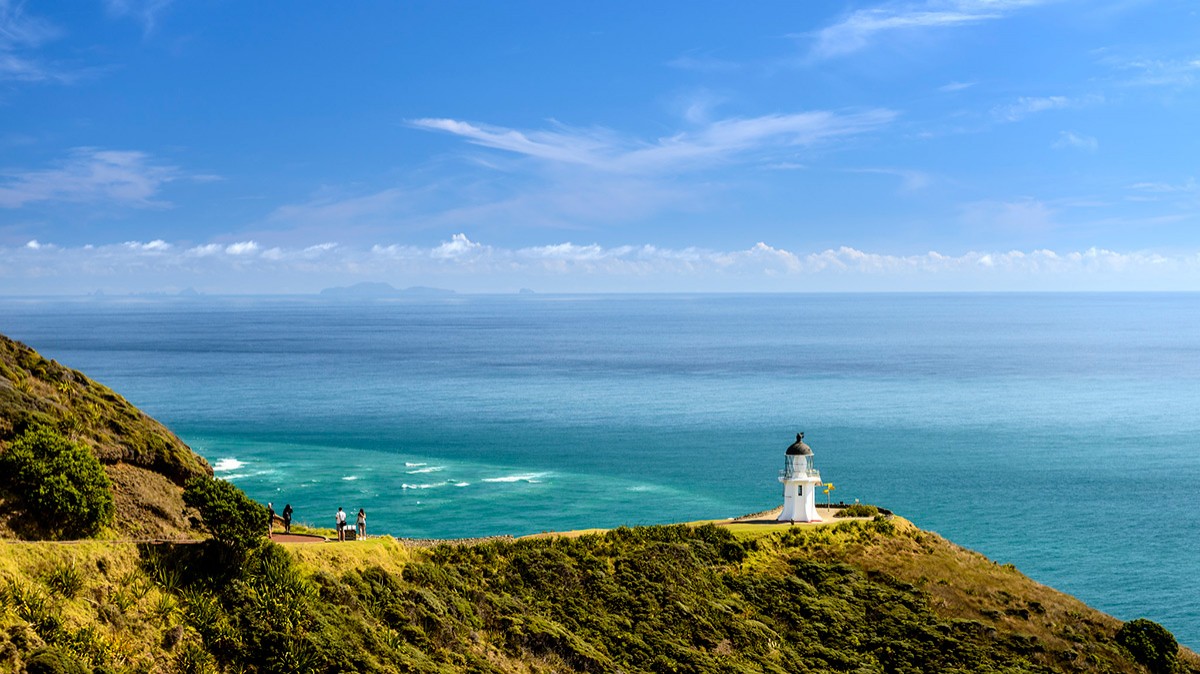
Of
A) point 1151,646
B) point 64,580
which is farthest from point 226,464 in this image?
point 1151,646

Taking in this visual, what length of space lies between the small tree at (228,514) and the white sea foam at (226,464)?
2479 inches

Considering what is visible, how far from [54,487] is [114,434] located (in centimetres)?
910

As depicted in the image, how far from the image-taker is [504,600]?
37.9 meters

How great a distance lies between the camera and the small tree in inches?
1272

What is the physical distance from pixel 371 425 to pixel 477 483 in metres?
38.4

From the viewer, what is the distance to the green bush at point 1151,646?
147ft

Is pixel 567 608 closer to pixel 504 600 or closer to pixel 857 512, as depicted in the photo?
pixel 504 600

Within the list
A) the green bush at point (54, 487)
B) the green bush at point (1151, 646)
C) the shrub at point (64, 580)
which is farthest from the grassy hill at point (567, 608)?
the green bush at point (54, 487)

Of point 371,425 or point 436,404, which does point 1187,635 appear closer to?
point 371,425

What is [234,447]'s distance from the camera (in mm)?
106688

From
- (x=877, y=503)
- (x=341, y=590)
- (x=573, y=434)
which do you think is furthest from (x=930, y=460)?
Result: (x=341, y=590)

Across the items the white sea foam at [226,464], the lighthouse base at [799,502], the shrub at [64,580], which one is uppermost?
the shrub at [64,580]

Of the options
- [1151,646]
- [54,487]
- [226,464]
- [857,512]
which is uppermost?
[54,487]

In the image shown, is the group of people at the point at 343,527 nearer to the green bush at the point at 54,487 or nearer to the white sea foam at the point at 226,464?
the green bush at the point at 54,487
